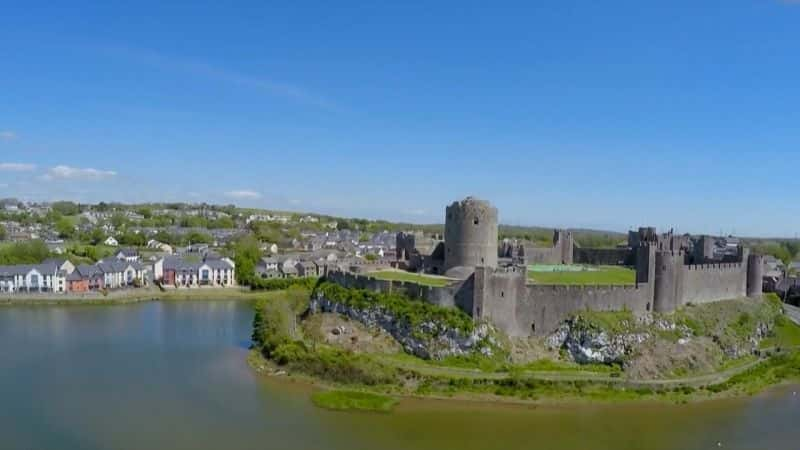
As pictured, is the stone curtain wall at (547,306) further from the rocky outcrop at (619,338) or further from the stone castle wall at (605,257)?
Result: the stone castle wall at (605,257)

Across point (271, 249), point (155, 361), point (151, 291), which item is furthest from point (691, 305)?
point (271, 249)

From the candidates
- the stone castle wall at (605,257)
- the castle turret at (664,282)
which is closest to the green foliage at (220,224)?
the stone castle wall at (605,257)

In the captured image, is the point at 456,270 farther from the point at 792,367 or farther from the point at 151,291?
the point at 151,291

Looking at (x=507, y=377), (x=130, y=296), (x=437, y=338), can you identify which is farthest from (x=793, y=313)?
(x=130, y=296)

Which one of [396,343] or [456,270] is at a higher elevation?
[456,270]

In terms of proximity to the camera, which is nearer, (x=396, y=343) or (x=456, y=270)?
(x=396, y=343)

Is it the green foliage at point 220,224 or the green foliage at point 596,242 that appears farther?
the green foliage at point 220,224
